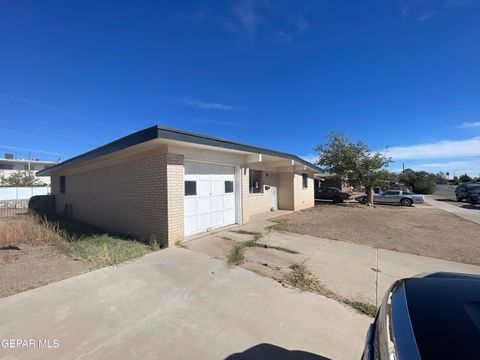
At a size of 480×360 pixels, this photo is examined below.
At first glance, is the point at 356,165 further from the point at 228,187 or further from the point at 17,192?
the point at 17,192

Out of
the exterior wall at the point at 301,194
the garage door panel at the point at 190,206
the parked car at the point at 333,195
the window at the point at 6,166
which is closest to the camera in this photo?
the garage door panel at the point at 190,206

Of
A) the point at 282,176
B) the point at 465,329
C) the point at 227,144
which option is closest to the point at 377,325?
A: the point at 465,329

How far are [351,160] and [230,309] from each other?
20.5 meters

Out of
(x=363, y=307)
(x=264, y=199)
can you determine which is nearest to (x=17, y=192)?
(x=264, y=199)

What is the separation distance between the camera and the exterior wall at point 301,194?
50.6 ft

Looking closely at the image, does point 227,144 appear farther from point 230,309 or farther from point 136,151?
point 230,309

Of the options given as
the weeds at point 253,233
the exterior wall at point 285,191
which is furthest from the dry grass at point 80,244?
the exterior wall at point 285,191

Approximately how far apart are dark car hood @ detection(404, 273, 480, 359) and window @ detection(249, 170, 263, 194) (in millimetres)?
10818

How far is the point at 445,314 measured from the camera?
1572 millimetres

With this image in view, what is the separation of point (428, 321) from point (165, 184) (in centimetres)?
612

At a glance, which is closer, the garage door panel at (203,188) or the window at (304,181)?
the garage door panel at (203,188)

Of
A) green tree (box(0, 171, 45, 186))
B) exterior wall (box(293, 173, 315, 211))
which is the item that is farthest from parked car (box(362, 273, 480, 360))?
green tree (box(0, 171, 45, 186))

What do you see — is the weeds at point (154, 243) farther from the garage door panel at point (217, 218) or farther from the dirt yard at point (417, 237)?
the dirt yard at point (417, 237)

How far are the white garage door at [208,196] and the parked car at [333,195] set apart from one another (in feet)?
61.1
